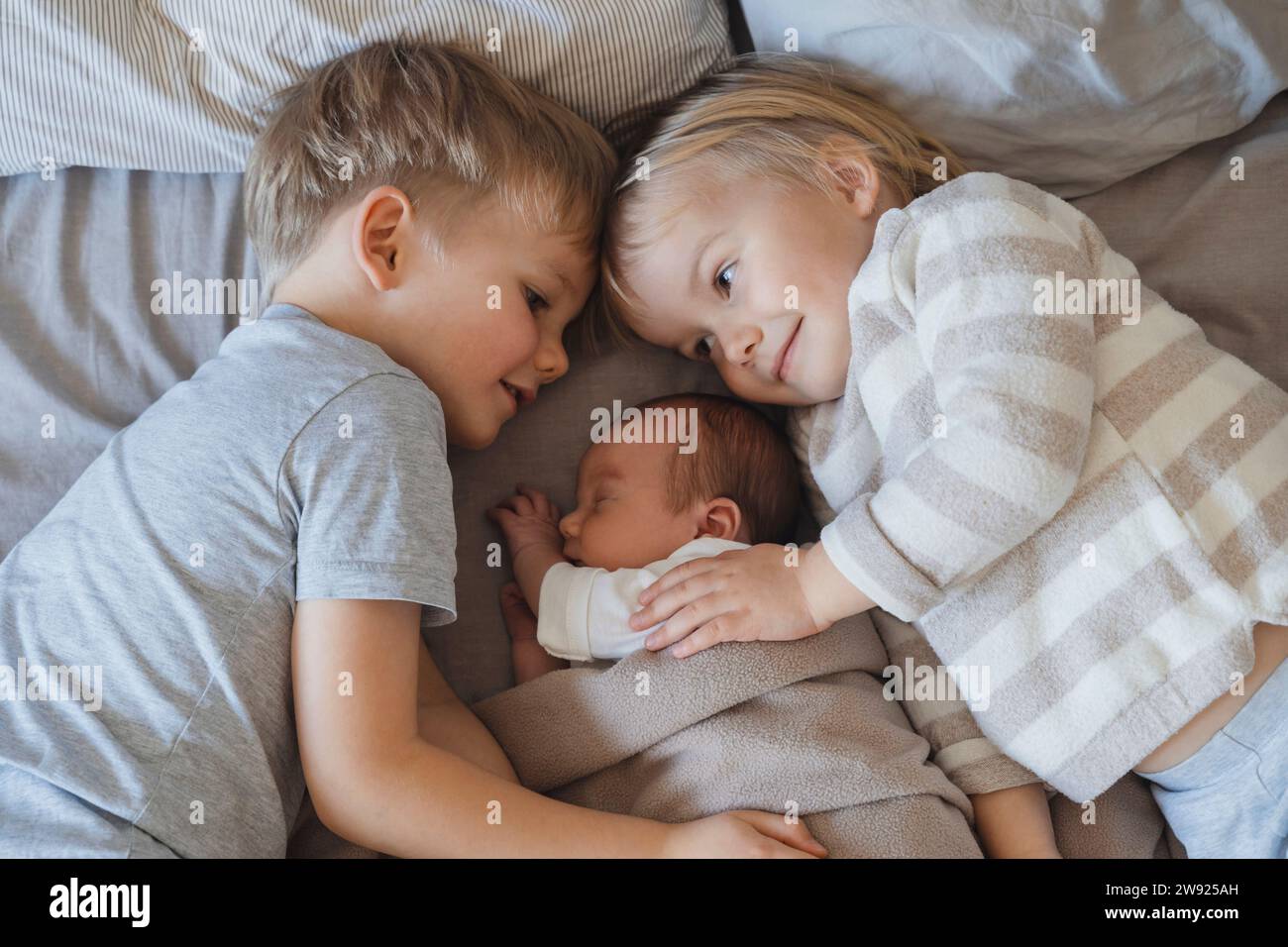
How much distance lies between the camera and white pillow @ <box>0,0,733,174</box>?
50.4 inches

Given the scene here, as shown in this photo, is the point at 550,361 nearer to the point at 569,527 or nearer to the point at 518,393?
the point at 518,393

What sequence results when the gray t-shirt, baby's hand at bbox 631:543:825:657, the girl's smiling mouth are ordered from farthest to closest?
1. the girl's smiling mouth
2. baby's hand at bbox 631:543:825:657
3. the gray t-shirt

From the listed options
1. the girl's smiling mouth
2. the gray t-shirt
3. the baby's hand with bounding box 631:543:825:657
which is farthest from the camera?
the girl's smiling mouth

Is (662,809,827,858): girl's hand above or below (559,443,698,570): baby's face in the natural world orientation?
below

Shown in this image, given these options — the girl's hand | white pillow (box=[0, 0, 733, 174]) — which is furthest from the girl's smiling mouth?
the girl's hand

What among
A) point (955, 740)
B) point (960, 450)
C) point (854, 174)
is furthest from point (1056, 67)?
point (955, 740)

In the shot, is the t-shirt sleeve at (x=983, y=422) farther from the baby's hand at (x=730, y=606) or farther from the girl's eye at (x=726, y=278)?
the girl's eye at (x=726, y=278)

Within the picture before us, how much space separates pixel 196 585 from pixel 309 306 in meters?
0.33

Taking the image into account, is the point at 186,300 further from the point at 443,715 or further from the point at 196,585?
the point at 443,715

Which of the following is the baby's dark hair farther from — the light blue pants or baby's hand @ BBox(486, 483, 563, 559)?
the light blue pants

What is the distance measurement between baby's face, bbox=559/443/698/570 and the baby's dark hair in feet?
0.06

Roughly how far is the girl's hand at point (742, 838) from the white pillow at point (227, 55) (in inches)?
33.2

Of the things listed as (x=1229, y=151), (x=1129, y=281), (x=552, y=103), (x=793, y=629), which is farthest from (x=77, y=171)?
(x=1229, y=151)

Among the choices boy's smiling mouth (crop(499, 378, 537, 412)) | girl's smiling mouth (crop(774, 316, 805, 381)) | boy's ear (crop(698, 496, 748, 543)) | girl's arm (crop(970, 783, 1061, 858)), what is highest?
girl's smiling mouth (crop(774, 316, 805, 381))
